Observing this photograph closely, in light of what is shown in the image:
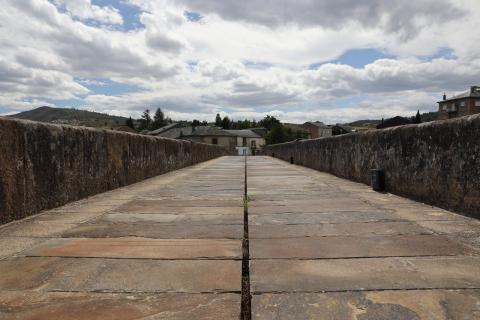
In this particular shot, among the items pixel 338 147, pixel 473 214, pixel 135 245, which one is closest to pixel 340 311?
pixel 135 245

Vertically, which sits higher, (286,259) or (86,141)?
(86,141)

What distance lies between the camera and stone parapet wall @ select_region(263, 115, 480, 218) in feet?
10.2

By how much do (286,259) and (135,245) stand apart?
0.91 meters

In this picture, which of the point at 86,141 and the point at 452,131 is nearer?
the point at 452,131

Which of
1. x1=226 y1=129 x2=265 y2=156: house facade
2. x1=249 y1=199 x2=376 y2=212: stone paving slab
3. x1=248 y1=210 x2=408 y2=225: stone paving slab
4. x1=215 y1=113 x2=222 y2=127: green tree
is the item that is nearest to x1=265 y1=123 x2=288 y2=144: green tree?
x1=226 y1=129 x2=265 y2=156: house facade

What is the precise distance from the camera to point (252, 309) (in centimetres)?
145

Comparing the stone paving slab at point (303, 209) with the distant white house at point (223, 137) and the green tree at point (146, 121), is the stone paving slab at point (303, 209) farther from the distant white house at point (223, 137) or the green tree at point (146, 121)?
the green tree at point (146, 121)

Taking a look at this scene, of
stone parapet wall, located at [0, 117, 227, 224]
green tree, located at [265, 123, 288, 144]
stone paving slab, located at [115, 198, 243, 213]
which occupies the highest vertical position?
green tree, located at [265, 123, 288, 144]

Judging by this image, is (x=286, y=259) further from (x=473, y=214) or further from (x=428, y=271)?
(x=473, y=214)

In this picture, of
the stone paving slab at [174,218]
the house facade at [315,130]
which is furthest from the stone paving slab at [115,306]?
the house facade at [315,130]

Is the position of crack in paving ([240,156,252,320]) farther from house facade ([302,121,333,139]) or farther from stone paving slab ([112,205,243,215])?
house facade ([302,121,333,139])

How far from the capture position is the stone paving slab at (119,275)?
1.67 m

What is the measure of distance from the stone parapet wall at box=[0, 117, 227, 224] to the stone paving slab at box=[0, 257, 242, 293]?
1210 millimetres

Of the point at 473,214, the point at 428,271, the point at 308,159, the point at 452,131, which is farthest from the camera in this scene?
the point at 308,159
